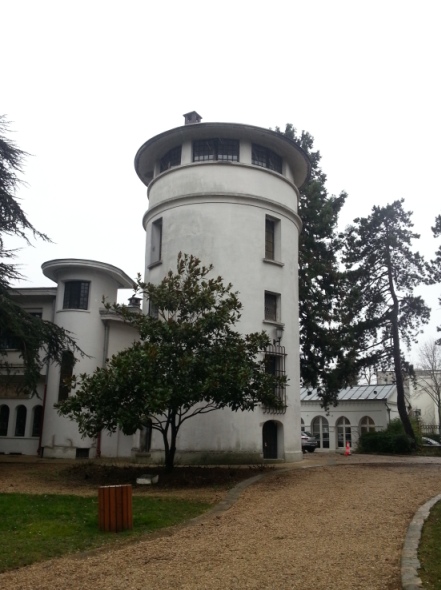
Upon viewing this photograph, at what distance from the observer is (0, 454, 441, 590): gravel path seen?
660 centimetres

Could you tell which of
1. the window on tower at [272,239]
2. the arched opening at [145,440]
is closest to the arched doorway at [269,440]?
the arched opening at [145,440]

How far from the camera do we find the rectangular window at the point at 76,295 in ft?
90.3

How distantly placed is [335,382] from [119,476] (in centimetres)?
1502

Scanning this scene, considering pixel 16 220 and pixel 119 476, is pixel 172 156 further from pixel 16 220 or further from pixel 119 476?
pixel 119 476

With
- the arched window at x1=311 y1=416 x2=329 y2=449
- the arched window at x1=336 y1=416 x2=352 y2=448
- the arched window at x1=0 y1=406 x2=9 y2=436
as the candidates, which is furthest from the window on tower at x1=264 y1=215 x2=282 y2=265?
the arched window at x1=311 y1=416 x2=329 y2=449

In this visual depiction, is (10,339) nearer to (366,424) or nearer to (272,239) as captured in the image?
(272,239)

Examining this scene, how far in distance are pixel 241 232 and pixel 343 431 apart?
25076mm

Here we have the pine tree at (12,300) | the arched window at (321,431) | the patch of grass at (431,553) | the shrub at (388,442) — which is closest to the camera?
the patch of grass at (431,553)

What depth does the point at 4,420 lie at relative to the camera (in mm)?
27688

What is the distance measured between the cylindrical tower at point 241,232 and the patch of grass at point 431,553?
40.7ft

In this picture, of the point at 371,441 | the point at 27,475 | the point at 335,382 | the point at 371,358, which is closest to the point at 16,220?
the point at 27,475

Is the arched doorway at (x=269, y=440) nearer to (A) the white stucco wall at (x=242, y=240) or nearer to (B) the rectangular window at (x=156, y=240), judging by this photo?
(A) the white stucco wall at (x=242, y=240)

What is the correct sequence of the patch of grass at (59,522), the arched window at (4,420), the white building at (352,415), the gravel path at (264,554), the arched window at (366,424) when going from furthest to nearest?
the arched window at (366,424) → the white building at (352,415) → the arched window at (4,420) → the patch of grass at (59,522) → the gravel path at (264,554)

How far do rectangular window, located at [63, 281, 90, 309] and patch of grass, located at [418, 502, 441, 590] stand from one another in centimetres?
2073
